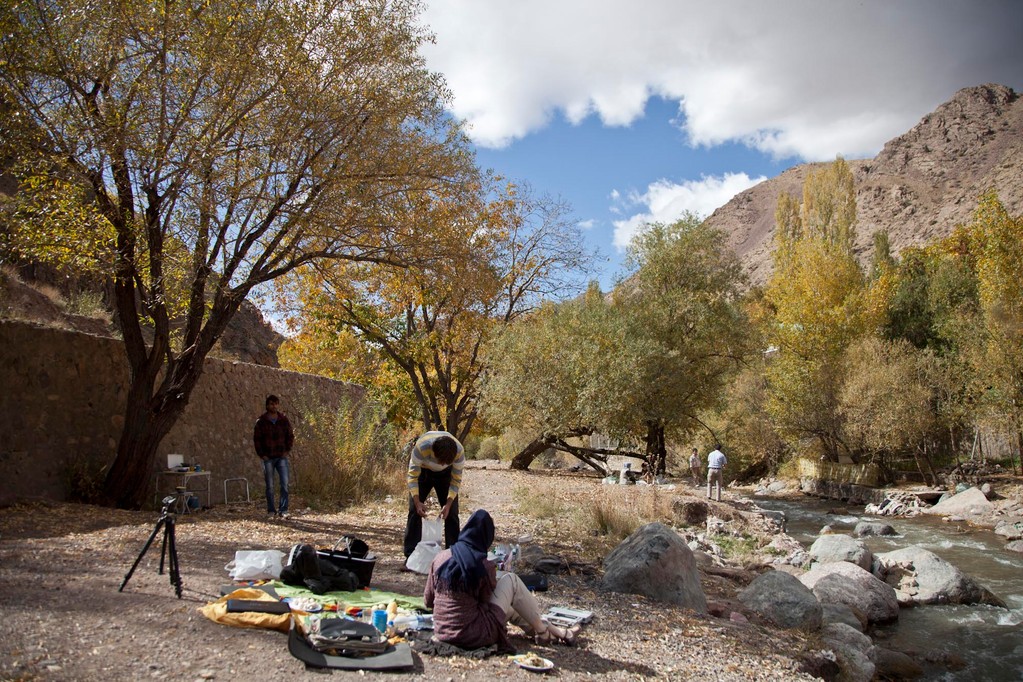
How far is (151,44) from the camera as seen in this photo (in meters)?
10.5

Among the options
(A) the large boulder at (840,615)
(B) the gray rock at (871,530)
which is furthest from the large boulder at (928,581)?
(B) the gray rock at (871,530)

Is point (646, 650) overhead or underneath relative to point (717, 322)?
underneath

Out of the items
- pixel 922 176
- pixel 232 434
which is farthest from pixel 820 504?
pixel 922 176

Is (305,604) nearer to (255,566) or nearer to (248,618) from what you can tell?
(248,618)

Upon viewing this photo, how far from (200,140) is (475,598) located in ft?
24.9

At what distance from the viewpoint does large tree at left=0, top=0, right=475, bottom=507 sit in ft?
31.9

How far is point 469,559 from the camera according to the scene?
581 centimetres

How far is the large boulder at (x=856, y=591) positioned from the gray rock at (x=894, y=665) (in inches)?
57.5

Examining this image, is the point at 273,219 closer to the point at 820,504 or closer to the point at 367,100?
the point at 367,100

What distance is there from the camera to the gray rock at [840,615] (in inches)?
392

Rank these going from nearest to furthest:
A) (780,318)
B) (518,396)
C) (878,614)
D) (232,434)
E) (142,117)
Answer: (142,117), (878,614), (232,434), (518,396), (780,318)

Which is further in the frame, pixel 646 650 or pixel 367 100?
pixel 367 100

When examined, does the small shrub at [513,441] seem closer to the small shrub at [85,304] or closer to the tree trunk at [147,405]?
the small shrub at [85,304]

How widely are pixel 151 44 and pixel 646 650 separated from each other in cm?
1013
